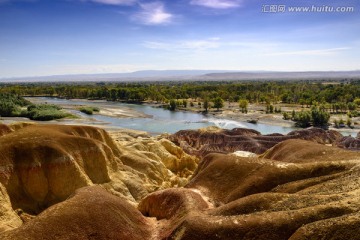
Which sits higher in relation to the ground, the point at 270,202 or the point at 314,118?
the point at 270,202

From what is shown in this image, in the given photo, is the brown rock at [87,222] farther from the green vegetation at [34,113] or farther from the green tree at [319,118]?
the green tree at [319,118]

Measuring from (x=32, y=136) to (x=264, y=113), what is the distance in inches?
4585

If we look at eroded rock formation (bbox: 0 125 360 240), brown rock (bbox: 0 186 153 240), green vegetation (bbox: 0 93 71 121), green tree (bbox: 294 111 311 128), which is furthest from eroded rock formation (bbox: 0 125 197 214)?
green tree (bbox: 294 111 311 128)

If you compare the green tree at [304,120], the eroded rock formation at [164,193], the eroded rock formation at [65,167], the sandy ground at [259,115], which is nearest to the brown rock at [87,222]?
the eroded rock formation at [164,193]

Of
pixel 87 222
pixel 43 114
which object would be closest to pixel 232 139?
pixel 87 222

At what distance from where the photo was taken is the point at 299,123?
118562 mm

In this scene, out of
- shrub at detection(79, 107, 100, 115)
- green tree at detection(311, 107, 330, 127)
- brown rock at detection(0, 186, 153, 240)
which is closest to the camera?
brown rock at detection(0, 186, 153, 240)

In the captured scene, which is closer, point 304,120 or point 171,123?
point 304,120

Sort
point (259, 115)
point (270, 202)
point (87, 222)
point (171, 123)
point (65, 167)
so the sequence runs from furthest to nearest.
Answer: point (259, 115) < point (171, 123) < point (65, 167) < point (270, 202) < point (87, 222)

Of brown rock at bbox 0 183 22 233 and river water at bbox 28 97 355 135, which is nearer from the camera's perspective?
brown rock at bbox 0 183 22 233

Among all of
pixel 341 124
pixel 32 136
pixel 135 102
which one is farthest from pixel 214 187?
pixel 135 102

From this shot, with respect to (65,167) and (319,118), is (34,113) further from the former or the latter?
(319,118)

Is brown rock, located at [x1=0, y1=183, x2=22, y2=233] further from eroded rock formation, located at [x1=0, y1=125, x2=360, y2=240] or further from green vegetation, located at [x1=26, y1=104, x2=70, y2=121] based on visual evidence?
green vegetation, located at [x1=26, y1=104, x2=70, y2=121]

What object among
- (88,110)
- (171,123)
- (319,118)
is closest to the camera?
(319,118)
